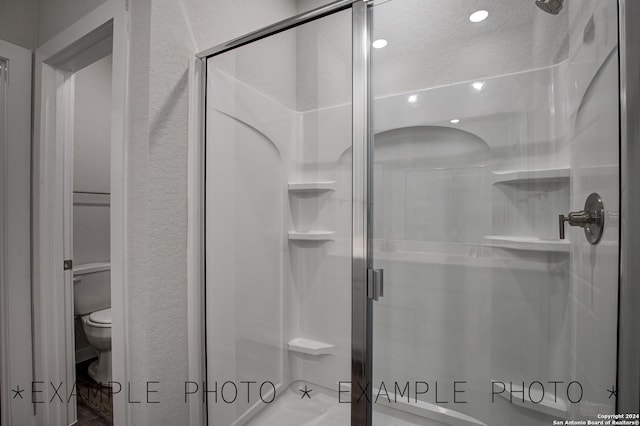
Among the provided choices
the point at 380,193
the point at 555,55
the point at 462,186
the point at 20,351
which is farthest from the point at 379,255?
the point at 20,351

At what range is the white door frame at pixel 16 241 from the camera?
1.37 meters

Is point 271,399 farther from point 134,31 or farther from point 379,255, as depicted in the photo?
point 134,31

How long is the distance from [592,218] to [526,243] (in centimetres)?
34

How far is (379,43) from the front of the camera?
1.07 meters

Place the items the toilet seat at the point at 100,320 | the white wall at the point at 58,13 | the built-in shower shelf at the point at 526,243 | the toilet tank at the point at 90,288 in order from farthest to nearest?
1. the toilet tank at the point at 90,288
2. the toilet seat at the point at 100,320
3. the white wall at the point at 58,13
4. the built-in shower shelf at the point at 526,243

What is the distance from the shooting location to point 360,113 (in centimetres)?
94

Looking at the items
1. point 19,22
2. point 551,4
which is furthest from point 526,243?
point 19,22

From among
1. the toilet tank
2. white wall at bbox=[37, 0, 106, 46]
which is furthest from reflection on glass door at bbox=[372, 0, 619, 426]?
the toilet tank

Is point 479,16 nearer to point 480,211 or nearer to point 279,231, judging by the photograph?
point 480,211

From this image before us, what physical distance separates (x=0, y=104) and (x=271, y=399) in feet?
6.03

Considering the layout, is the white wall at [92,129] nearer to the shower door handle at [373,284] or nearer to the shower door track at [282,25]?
the shower door track at [282,25]

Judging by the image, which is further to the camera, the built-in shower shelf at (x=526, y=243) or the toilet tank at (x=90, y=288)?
the toilet tank at (x=90, y=288)

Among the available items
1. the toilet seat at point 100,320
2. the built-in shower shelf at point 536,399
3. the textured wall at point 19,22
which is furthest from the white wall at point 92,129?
the built-in shower shelf at point 536,399

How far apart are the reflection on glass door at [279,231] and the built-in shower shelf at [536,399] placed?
2.05ft
